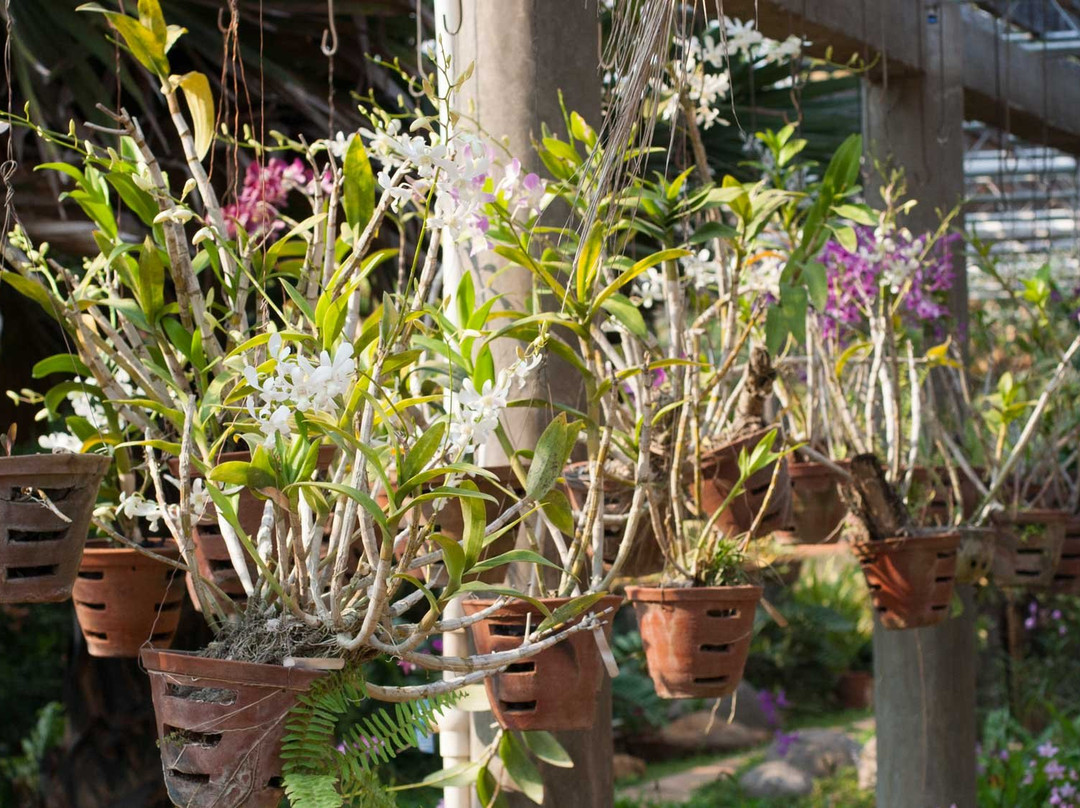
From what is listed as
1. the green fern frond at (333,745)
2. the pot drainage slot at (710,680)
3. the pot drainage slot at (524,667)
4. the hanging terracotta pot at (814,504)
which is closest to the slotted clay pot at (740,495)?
the pot drainage slot at (710,680)

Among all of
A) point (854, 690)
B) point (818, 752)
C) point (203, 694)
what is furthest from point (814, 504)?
point (854, 690)

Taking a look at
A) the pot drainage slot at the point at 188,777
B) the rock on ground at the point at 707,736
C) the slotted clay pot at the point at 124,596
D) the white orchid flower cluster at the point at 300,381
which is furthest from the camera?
the rock on ground at the point at 707,736

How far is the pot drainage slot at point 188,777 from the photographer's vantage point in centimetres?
126

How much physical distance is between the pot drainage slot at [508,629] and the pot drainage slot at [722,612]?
0.38m

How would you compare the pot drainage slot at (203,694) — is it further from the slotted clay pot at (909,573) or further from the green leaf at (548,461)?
the slotted clay pot at (909,573)

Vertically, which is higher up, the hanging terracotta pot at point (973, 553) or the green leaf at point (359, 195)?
the green leaf at point (359, 195)

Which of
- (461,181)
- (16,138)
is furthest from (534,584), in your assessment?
(16,138)

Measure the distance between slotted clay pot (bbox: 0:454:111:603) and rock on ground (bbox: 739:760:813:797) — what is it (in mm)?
4725

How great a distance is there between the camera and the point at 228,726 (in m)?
1.23

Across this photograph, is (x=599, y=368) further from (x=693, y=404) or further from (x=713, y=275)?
(x=713, y=275)

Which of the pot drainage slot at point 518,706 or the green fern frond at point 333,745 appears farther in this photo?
the pot drainage slot at point 518,706

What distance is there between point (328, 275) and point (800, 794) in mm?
4677

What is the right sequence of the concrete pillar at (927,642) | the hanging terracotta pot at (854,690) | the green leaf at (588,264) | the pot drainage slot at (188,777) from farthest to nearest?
the hanging terracotta pot at (854,690), the concrete pillar at (927,642), the green leaf at (588,264), the pot drainage slot at (188,777)

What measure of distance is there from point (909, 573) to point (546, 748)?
871 millimetres
